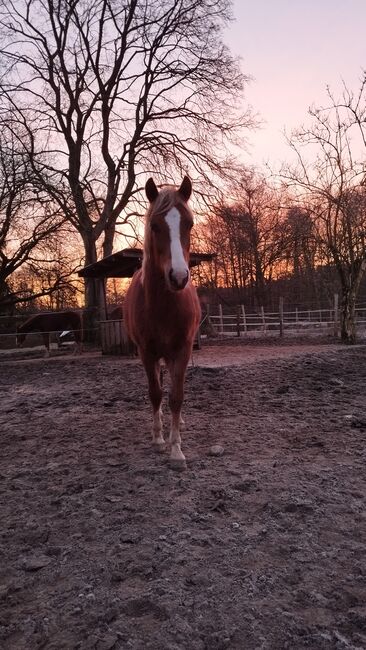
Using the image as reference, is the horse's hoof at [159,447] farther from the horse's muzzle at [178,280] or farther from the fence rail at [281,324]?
the fence rail at [281,324]

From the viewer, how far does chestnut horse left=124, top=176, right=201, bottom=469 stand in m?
3.34

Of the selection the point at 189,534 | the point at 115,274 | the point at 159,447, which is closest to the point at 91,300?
the point at 115,274

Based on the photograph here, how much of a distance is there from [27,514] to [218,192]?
15551 millimetres

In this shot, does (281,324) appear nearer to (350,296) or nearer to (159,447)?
(350,296)

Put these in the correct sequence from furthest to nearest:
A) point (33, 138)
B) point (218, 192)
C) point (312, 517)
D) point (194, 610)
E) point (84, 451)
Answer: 1. point (33, 138)
2. point (218, 192)
3. point (84, 451)
4. point (312, 517)
5. point (194, 610)

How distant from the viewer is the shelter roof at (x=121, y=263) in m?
11.2

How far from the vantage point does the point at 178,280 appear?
313cm

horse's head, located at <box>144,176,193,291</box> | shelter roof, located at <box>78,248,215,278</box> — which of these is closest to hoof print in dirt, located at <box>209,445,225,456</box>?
horse's head, located at <box>144,176,193,291</box>

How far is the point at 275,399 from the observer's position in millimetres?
5781

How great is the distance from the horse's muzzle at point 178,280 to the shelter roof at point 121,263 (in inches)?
285

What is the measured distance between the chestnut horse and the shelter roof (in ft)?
21.2

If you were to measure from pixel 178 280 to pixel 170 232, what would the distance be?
1.46ft

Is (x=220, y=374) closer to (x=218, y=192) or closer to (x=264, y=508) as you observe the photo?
(x=264, y=508)

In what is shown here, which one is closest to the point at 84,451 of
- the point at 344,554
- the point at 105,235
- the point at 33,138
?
the point at 344,554
